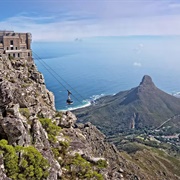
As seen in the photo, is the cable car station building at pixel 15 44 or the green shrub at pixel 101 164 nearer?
the green shrub at pixel 101 164

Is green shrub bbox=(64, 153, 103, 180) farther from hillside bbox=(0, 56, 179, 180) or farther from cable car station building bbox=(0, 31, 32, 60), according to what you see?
cable car station building bbox=(0, 31, 32, 60)

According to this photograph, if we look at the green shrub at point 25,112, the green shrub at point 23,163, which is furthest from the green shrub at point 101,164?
the green shrub at point 25,112

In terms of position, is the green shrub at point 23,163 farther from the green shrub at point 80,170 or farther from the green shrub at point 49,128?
the green shrub at point 49,128

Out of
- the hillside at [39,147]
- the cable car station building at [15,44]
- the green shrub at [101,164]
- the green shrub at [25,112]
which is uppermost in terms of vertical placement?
the cable car station building at [15,44]

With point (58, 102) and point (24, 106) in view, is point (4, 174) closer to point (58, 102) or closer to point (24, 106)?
A: point (24, 106)

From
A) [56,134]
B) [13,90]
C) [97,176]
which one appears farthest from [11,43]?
[97,176]

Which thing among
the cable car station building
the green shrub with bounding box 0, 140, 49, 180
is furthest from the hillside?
the cable car station building
